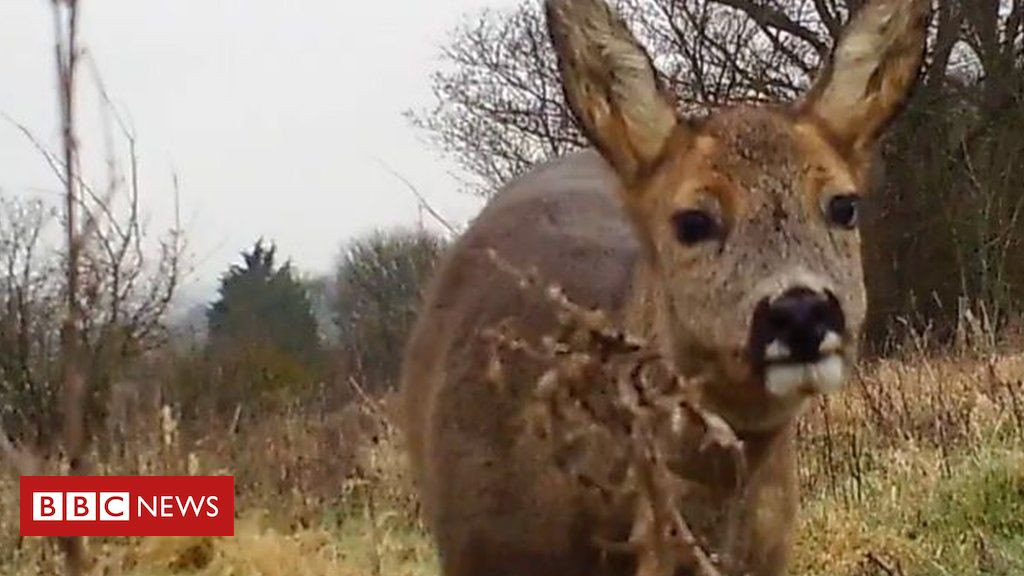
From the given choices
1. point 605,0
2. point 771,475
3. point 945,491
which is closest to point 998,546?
point 945,491

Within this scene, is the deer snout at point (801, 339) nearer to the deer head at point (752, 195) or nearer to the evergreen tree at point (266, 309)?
the deer head at point (752, 195)

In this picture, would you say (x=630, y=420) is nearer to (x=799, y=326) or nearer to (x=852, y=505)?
(x=799, y=326)

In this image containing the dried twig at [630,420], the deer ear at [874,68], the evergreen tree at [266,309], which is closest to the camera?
the dried twig at [630,420]

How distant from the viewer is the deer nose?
3350 millimetres

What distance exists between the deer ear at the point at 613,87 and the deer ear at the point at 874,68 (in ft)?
1.18

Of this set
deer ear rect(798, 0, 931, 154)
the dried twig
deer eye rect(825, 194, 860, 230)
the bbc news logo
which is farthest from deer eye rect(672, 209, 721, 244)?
the bbc news logo

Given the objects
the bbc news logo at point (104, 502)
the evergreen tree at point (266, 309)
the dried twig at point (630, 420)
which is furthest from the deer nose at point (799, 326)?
the evergreen tree at point (266, 309)

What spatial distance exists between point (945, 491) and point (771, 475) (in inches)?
101

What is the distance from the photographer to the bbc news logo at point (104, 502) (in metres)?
2.72

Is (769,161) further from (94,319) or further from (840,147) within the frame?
(94,319)

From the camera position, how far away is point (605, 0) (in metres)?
4.05

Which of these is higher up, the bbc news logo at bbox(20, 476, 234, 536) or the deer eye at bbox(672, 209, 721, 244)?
the deer eye at bbox(672, 209, 721, 244)

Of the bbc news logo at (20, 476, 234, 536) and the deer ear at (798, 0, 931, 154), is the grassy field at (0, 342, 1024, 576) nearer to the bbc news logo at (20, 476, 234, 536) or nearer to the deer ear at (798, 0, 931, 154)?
the bbc news logo at (20, 476, 234, 536)

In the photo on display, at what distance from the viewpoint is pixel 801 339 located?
3377mm
